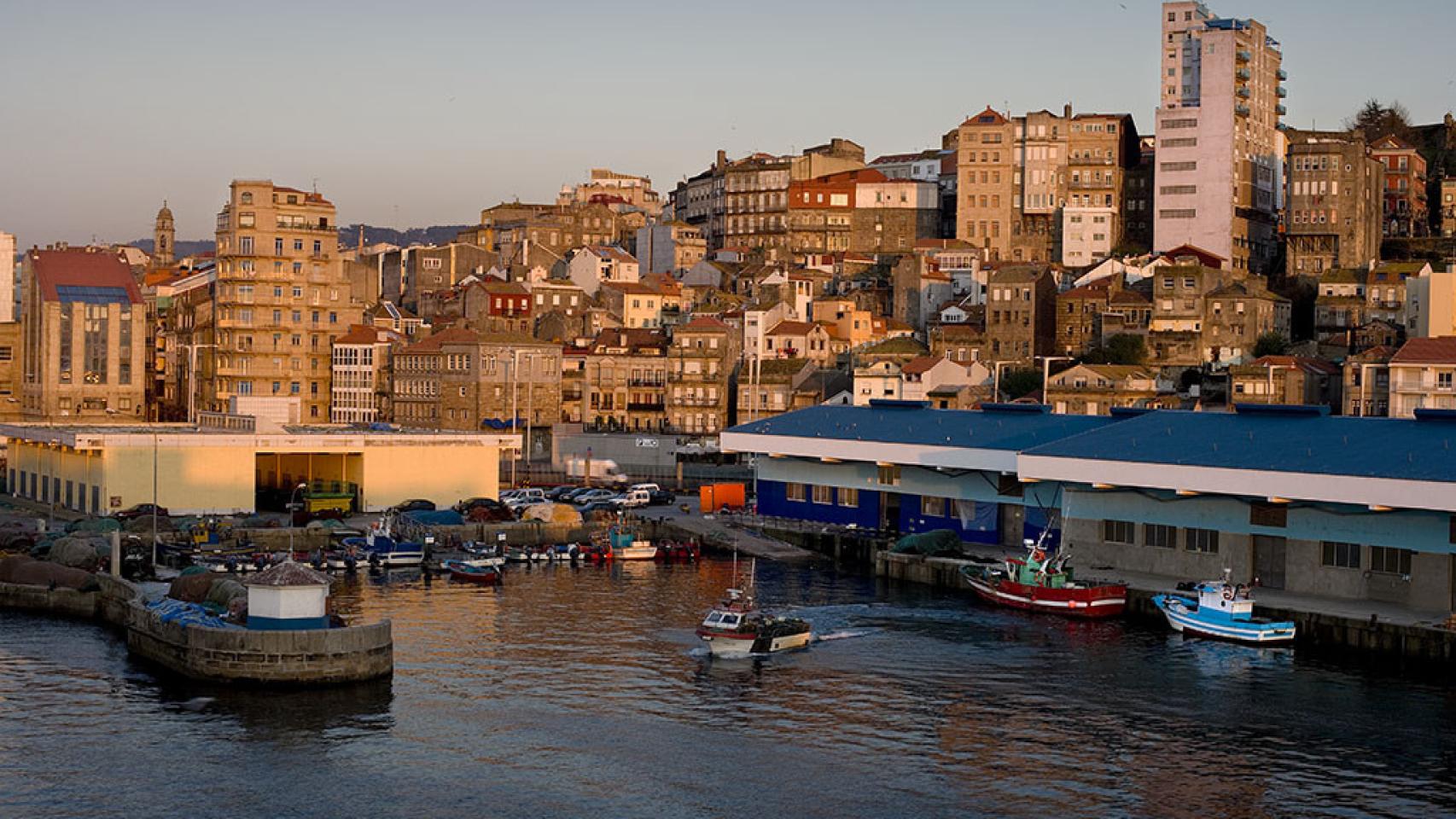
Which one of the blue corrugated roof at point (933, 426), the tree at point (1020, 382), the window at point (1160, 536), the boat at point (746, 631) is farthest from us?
the tree at point (1020, 382)

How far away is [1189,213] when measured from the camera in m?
113

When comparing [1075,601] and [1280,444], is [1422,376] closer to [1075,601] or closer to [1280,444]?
[1280,444]

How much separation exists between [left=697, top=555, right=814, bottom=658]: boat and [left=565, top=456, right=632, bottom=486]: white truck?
41.5 metres

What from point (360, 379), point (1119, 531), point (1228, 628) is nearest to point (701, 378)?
point (360, 379)

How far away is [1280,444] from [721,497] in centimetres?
2931

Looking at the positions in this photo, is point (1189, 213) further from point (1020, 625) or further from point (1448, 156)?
point (1020, 625)

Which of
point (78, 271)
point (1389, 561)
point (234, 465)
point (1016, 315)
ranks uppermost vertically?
point (78, 271)

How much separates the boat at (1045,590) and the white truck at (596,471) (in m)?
34.9

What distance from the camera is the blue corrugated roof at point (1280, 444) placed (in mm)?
45781

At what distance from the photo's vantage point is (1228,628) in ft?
146

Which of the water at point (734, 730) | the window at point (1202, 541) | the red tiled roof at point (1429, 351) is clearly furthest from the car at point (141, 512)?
the red tiled roof at point (1429, 351)

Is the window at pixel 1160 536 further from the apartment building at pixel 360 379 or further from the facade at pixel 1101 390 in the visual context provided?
the apartment building at pixel 360 379

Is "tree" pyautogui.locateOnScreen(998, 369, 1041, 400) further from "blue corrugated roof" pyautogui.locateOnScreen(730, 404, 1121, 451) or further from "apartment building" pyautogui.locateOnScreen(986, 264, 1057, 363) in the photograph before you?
"blue corrugated roof" pyautogui.locateOnScreen(730, 404, 1121, 451)

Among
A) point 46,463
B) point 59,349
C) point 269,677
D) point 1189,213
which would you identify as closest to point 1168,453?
point 269,677
